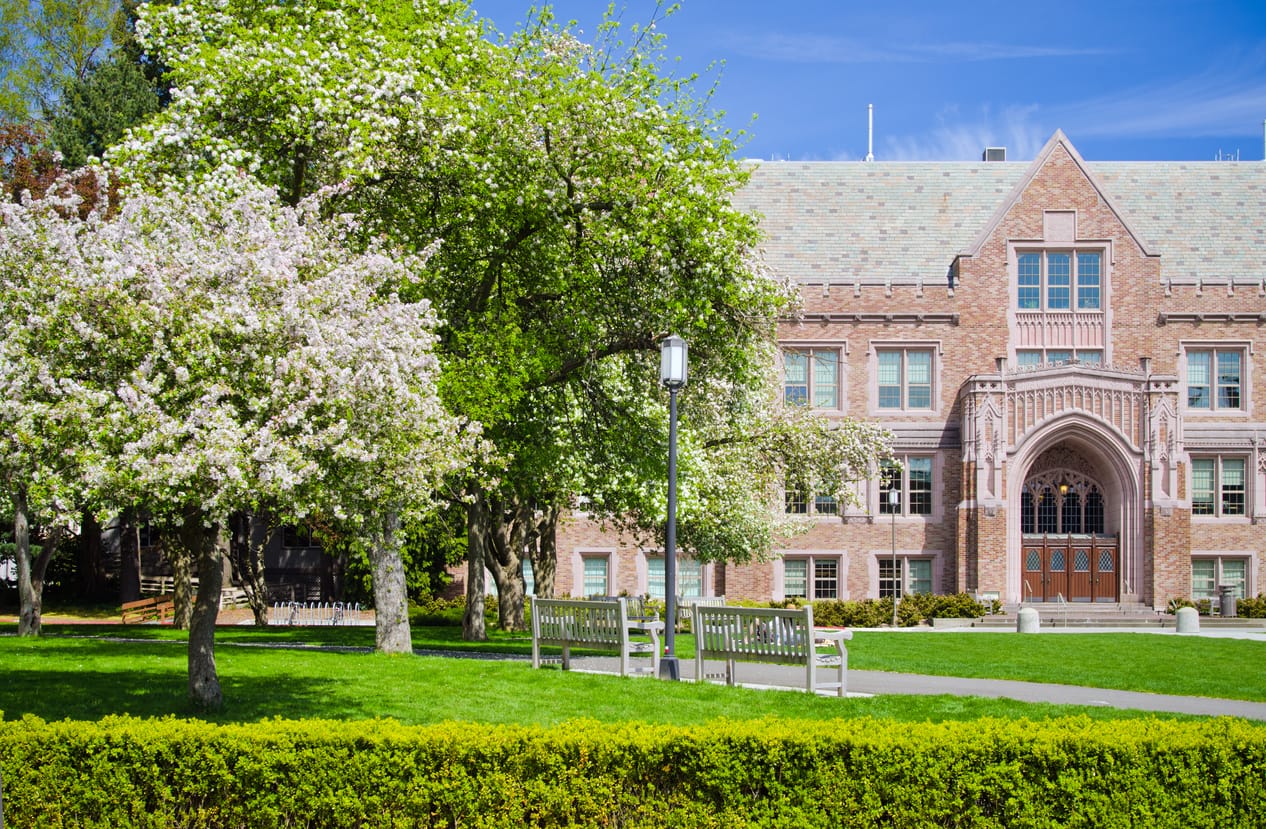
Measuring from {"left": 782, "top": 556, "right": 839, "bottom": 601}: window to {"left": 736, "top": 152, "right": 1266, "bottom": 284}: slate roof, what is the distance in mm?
9192

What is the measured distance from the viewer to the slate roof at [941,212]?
145 ft

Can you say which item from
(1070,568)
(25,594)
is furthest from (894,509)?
(25,594)

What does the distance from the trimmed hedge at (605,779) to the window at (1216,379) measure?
36.6 m

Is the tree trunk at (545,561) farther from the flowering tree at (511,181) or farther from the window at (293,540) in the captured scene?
the window at (293,540)

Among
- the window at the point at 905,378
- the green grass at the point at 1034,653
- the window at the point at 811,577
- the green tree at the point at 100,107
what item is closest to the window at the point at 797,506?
the window at the point at 811,577

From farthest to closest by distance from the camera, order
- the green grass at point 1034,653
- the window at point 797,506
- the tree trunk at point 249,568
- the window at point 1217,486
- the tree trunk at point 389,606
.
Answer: the window at point 1217,486 < the window at point 797,506 < the tree trunk at point 249,568 < the tree trunk at point 389,606 < the green grass at point 1034,653

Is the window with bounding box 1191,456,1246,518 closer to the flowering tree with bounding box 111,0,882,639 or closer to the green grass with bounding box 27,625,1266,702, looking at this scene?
the green grass with bounding box 27,625,1266,702

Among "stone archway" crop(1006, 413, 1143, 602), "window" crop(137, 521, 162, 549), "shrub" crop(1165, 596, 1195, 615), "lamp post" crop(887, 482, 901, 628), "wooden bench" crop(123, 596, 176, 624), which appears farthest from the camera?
"window" crop(137, 521, 162, 549)

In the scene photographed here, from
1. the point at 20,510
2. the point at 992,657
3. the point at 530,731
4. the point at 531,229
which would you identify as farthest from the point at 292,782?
the point at 992,657

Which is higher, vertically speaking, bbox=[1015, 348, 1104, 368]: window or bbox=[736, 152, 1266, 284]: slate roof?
bbox=[736, 152, 1266, 284]: slate roof

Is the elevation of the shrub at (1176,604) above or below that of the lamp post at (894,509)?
below

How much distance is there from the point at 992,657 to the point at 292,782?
1697cm

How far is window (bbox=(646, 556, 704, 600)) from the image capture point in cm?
4247

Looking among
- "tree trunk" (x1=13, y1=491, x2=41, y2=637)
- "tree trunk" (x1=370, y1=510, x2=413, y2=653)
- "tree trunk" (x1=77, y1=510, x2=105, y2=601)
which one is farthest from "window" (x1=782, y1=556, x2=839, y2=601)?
"tree trunk" (x1=13, y1=491, x2=41, y2=637)
